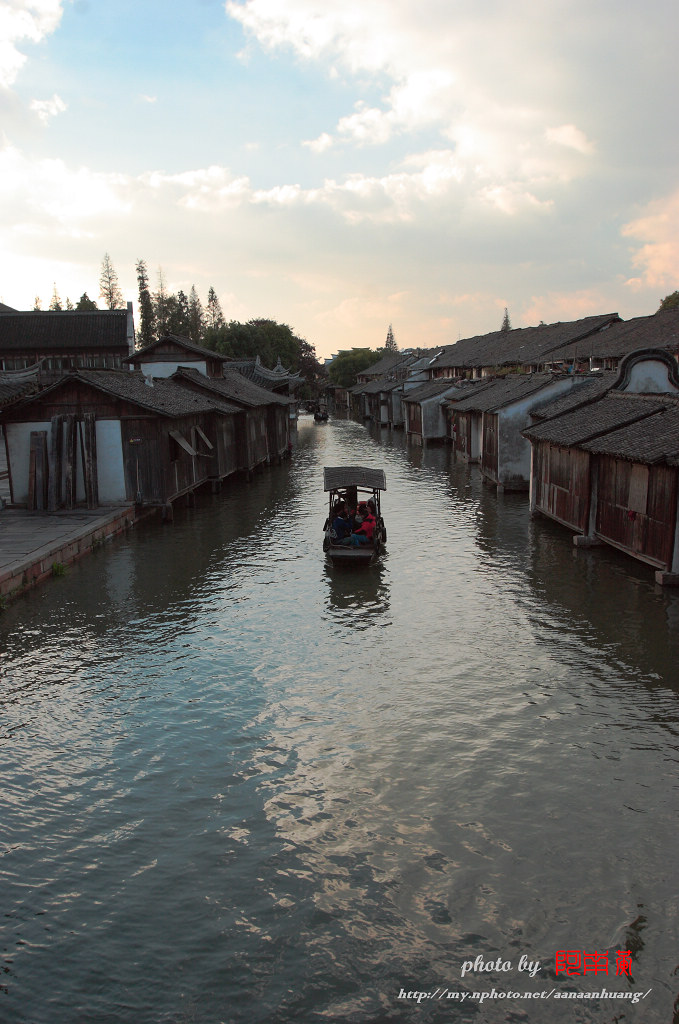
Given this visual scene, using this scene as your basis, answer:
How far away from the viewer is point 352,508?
23.3 metres

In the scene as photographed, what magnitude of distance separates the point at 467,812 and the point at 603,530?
12853 mm

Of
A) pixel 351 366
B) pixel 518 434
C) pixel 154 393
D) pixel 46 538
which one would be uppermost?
pixel 351 366

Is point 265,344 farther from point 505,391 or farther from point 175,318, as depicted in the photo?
point 505,391

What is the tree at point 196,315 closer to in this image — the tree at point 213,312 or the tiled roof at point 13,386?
the tree at point 213,312

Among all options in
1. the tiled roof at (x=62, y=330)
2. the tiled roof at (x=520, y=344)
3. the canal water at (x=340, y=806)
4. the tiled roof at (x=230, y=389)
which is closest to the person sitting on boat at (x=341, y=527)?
the canal water at (x=340, y=806)

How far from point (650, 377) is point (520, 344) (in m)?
42.9

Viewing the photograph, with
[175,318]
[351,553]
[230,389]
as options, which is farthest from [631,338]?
[175,318]

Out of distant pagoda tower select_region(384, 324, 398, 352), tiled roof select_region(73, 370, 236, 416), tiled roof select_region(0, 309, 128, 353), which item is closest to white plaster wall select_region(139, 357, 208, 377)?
tiled roof select_region(73, 370, 236, 416)

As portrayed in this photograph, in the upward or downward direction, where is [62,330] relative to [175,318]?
downward

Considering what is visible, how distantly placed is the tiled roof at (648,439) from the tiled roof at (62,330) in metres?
39.0

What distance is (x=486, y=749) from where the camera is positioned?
32.9 feet

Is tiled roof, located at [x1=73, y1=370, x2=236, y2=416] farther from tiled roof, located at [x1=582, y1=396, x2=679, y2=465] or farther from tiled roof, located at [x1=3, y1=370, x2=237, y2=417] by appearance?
tiled roof, located at [x1=582, y1=396, x2=679, y2=465]

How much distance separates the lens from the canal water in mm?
6363

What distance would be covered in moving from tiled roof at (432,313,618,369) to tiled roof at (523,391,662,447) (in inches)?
1253
